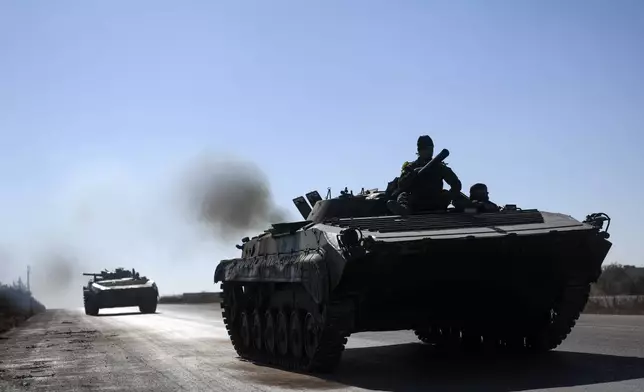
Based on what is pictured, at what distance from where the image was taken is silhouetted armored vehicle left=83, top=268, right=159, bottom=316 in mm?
40781

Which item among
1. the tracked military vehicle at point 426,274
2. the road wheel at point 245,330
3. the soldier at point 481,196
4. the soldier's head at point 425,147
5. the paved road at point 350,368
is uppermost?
the soldier's head at point 425,147

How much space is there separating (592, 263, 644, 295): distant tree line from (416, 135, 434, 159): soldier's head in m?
26.9

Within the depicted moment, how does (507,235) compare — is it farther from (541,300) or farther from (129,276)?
(129,276)

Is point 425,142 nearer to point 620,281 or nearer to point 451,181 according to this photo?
point 451,181

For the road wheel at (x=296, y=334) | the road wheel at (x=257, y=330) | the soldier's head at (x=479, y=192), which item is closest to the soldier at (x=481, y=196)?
the soldier's head at (x=479, y=192)

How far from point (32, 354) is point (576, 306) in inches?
407

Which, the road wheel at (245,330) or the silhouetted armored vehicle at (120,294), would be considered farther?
the silhouetted armored vehicle at (120,294)

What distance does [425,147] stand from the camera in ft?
49.4

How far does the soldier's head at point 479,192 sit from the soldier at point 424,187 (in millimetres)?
355

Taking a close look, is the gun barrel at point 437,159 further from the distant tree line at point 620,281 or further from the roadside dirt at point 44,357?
the distant tree line at point 620,281

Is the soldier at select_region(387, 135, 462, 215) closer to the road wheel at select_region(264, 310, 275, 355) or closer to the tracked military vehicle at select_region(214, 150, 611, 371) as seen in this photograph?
the tracked military vehicle at select_region(214, 150, 611, 371)

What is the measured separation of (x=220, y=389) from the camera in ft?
36.9

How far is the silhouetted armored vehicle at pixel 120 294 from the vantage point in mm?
40781

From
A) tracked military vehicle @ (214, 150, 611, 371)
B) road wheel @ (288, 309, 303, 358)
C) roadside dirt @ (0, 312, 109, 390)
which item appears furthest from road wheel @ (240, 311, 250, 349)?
road wheel @ (288, 309, 303, 358)
